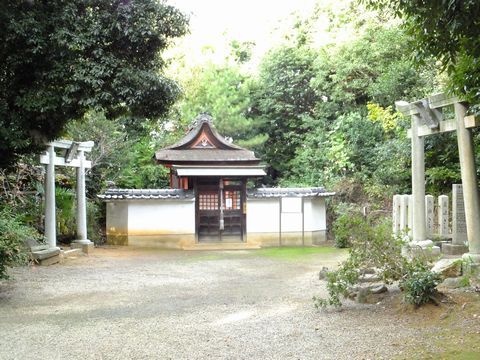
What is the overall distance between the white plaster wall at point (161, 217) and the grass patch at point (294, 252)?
117 inches

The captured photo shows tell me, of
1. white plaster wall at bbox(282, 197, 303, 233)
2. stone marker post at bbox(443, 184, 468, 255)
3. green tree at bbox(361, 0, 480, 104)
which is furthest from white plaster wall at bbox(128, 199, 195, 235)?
green tree at bbox(361, 0, 480, 104)

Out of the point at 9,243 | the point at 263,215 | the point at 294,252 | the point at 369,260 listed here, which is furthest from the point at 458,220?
the point at 263,215

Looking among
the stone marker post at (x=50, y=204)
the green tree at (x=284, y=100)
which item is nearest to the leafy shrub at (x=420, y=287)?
the stone marker post at (x=50, y=204)

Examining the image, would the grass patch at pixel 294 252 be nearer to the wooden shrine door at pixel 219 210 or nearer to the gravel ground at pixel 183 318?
the wooden shrine door at pixel 219 210

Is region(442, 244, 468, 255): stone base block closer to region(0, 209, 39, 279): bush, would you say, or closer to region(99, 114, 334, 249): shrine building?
Result: region(0, 209, 39, 279): bush

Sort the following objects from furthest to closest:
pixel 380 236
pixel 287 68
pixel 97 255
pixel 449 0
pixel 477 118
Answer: pixel 287 68 < pixel 97 255 < pixel 477 118 < pixel 380 236 < pixel 449 0

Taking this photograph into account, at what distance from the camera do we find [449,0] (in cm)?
423

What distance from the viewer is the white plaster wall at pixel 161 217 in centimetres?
1748

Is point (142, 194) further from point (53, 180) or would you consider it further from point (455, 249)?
point (455, 249)

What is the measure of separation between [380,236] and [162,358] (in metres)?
3.31

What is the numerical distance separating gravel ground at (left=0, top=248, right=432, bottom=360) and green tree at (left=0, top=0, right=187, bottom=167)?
3.04 m

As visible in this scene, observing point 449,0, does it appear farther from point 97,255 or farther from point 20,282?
point 97,255

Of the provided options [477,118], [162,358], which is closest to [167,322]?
[162,358]

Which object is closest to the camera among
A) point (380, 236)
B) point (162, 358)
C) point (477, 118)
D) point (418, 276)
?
point (162, 358)
